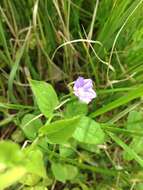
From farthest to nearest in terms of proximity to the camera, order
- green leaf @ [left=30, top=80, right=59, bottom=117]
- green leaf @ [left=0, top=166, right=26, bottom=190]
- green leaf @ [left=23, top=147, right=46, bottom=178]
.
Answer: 1. green leaf @ [left=30, top=80, right=59, bottom=117]
2. green leaf @ [left=23, top=147, right=46, bottom=178]
3. green leaf @ [left=0, top=166, right=26, bottom=190]

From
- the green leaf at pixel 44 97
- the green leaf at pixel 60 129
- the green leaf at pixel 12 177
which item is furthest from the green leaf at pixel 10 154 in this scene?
the green leaf at pixel 44 97

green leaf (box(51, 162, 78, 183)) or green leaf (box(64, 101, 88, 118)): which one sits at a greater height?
green leaf (box(64, 101, 88, 118))

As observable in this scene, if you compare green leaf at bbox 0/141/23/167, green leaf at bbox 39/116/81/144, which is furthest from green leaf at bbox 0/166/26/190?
green leaf at bbox 39/116/81/144

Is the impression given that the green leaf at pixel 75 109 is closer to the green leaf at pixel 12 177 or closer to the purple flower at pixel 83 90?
the purple flower at pixel 83 90

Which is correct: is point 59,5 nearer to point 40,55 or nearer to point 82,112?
point 40,55

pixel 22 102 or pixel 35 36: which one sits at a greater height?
pixel 35 36

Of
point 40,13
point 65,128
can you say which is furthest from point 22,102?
point 65,128

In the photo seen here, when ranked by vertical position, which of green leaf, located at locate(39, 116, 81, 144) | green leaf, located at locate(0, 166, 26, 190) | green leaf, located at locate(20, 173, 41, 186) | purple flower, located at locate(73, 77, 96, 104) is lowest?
green leaf, located at locate(20, 173, 41, 186)

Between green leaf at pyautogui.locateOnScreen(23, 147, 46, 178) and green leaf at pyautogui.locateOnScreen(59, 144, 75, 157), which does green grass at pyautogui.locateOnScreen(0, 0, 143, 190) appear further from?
green leaf at pyautogui.locateOnScreen(23, 147, 46, 178)
